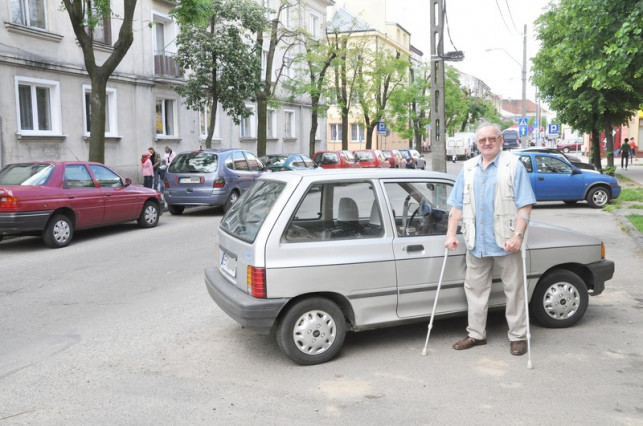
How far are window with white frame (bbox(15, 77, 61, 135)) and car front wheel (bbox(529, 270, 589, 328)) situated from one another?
1722 centimetres

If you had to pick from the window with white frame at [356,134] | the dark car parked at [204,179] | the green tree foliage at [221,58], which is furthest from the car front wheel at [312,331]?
the window with white frame at [356,134]

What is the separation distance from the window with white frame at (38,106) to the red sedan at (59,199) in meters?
8.23

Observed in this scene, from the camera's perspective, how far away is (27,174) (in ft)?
35.2

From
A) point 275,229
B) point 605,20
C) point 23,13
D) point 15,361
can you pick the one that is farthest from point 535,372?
point 23,13

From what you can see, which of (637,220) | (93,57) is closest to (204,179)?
(93,57)

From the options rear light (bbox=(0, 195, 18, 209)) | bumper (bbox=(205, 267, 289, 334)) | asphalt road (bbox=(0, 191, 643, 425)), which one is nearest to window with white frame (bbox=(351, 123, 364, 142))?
rear light (bbox=(0, 195, 18, 209))

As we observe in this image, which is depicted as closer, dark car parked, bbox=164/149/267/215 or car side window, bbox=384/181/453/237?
car side window, bbox=384/181/453/237

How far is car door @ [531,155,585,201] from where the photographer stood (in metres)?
16.1

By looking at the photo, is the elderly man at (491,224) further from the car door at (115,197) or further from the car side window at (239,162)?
the car side window at (239,162)

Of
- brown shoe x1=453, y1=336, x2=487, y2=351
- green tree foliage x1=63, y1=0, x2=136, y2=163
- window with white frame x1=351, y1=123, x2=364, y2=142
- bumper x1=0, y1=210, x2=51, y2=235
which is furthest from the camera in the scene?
window with white frame x1=351, y1=123, x2=364, y2=142

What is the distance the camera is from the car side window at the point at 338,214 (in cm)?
482

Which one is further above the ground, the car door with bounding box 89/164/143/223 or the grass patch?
the car door with bounding box 89/164/143/223

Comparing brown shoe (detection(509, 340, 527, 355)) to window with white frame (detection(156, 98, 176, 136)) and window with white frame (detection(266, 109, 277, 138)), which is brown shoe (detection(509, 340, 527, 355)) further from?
window with white frame (detection(266, 109, 277, 138))

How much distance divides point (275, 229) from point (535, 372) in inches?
87.3
